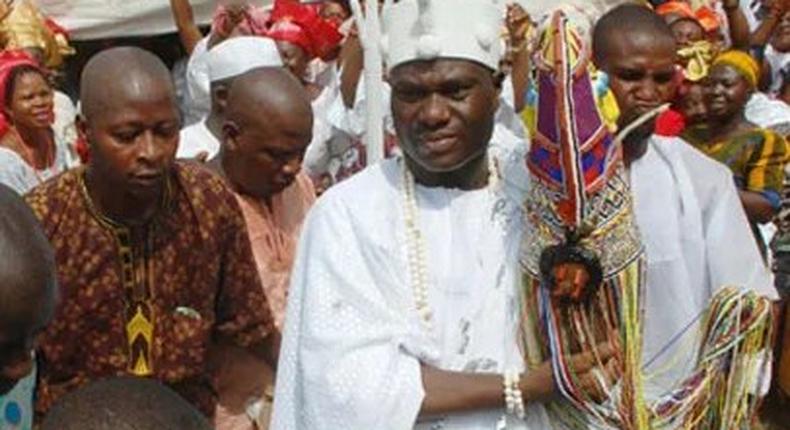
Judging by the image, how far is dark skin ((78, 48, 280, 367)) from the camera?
374 centimetres

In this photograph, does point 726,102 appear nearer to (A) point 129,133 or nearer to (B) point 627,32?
(B) point 627,32

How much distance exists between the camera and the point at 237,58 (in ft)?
19.6

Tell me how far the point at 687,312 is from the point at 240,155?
156 centimetres

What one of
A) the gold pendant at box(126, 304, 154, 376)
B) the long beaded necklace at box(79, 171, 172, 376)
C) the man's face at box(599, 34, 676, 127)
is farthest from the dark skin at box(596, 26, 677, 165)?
the gold pendant at box(126, 304, 154, 376)

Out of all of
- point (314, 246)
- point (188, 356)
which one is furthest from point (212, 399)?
Answer: point (314, 246)

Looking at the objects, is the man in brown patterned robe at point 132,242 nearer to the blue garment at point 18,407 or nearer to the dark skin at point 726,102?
the blue garment at point 18,407

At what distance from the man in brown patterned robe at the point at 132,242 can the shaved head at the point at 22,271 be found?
46.6 inches

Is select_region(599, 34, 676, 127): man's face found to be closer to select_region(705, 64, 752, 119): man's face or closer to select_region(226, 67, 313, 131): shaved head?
select_region(226, 67, 313, 131): shaved head

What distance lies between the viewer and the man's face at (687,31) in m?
8.06

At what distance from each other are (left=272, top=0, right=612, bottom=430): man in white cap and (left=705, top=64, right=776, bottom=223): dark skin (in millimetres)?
3279

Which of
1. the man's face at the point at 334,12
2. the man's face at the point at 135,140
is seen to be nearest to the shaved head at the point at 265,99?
the man's face at the point at 135,140

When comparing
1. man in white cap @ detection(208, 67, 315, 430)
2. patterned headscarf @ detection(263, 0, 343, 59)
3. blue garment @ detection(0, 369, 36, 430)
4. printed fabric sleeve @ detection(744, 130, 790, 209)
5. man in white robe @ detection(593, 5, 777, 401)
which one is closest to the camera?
blue garment @ detection(0, 369, 36, 430)

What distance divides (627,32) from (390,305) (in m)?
1.10

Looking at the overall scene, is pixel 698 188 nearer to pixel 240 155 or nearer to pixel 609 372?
pixel 609 372
